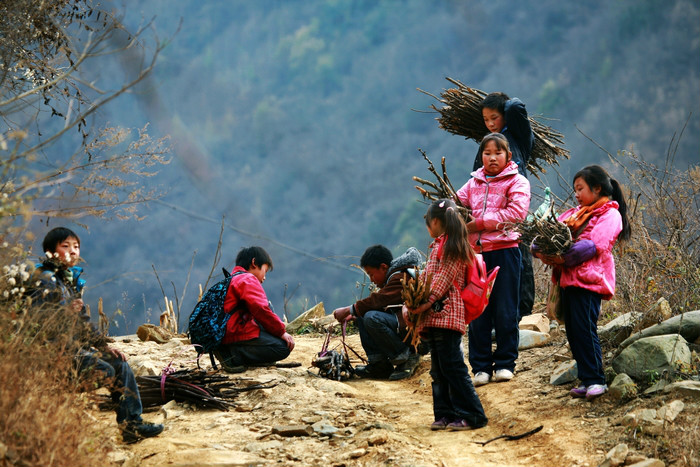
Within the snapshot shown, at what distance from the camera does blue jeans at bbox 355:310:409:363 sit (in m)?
5.85

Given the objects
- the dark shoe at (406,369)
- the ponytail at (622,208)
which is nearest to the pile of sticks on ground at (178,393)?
the dark shoe at (406,369)

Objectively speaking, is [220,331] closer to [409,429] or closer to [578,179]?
[409,429]

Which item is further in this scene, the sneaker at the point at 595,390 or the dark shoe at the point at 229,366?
the dark shoe at the point at 229,366

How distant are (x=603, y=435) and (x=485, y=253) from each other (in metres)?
1.80

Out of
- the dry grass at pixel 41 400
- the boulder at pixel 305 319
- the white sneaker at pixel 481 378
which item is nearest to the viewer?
the dry grass at pixel 41 400

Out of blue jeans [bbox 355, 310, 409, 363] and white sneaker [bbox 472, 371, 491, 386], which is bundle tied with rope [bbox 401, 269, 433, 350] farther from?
blue jeans [bbox 355, 310, 409, 363]

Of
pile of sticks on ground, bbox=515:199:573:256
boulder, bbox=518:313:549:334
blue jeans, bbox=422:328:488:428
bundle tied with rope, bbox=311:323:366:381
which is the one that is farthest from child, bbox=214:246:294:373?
pile of sticks on ground, bbox=515:199:573:256

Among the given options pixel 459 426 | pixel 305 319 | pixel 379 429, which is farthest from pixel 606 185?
pixel 305 319

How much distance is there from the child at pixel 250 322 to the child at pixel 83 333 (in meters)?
1.91

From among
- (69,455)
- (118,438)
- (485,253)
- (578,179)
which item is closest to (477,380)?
(485,253)

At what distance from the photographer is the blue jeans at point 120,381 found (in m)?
3.69

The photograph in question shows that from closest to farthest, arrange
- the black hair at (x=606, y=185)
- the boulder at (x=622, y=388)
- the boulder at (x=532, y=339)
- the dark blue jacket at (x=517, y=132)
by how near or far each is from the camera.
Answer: the boulder at (x=622, y=388)
the black hair at (x=606, y=185)
the dark blue jacket at (x=517, y=132)
the boulder at (x=532, y=339)

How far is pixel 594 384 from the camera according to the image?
4.45 meters

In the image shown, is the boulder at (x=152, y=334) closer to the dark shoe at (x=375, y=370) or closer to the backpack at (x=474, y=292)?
the dark shoe at (x=375, y=370)
